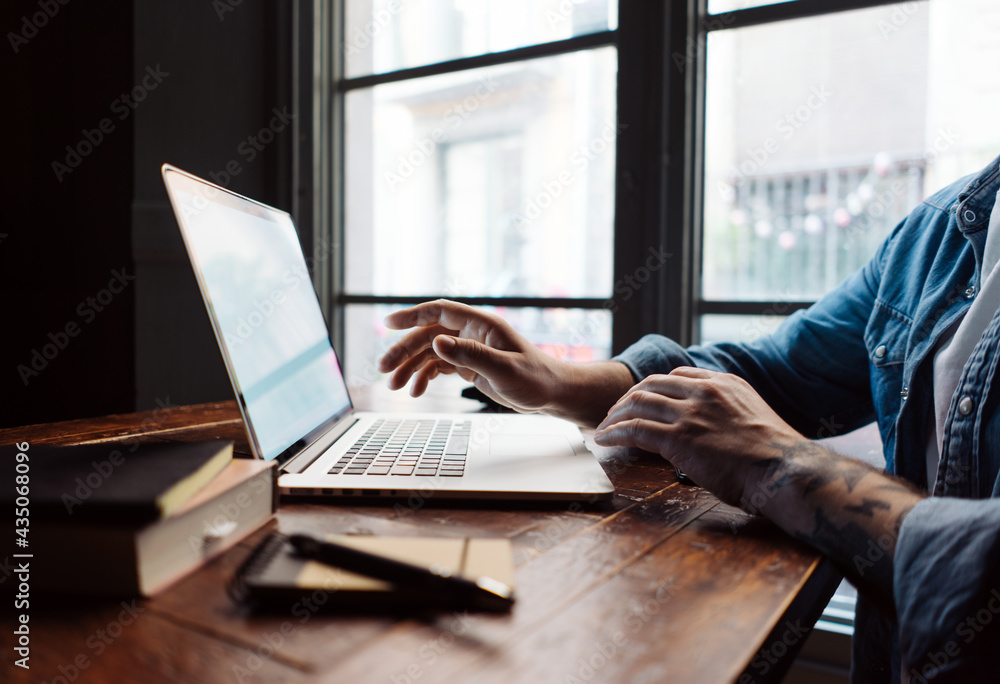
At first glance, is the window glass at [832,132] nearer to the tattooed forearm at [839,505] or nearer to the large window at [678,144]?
the large window at [678,144]

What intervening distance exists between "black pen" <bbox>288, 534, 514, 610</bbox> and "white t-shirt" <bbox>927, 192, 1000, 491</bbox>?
23.6 inches

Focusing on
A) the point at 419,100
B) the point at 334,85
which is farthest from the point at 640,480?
the point at 334,85

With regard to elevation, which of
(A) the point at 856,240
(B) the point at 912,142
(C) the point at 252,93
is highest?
(C) the point at 252,93

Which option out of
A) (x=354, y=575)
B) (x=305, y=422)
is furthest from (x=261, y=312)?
(x=354, y=575)

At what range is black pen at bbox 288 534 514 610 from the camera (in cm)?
38

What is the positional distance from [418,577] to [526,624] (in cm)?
7

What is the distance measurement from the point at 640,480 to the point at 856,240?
1239 millimetres

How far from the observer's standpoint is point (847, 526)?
510mm

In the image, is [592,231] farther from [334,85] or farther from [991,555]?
[991,555]

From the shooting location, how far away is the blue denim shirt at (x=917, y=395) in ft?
1.44

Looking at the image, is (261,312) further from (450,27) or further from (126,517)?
(450,27)

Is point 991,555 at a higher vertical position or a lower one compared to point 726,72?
lower

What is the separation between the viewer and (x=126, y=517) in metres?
0.37

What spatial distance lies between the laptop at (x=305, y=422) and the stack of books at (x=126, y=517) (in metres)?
0.12
